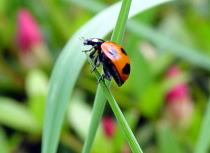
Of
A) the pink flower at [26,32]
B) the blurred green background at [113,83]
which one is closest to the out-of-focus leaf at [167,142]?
the blurred green background at [113,83]

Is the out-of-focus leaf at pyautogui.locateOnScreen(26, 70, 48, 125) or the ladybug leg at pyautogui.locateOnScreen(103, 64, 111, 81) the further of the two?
the out-of-focus leaf at pyautogui.locateOnScreen(26, 70, 48, 125)

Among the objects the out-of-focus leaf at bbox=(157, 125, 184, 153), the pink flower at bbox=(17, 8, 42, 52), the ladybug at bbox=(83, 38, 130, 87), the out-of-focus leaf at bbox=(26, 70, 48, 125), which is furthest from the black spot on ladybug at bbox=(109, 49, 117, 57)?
the pink flower at bbox=(17, 8, 42, 52)

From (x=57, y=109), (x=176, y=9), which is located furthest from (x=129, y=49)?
(x=57, y=109)

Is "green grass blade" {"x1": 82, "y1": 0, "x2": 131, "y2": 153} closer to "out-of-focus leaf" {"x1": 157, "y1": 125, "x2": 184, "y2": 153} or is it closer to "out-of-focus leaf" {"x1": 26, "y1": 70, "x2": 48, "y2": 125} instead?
"out-of-focus leaf" {"x1": 157, "y1": 125, "x2": 184, "y2": 153}

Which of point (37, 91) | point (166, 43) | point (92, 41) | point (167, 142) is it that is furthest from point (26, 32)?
point (92, 41)

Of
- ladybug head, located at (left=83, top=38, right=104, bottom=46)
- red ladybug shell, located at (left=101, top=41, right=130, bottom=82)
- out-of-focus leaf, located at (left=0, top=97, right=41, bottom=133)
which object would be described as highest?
ladybug head, located at (left=83, top=38, right=104, bottom=46)

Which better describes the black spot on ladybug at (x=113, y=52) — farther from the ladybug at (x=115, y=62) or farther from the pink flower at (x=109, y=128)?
the pink flower at (x=109, y=128)

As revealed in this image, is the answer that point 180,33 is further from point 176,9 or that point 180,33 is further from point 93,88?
point 93,88
